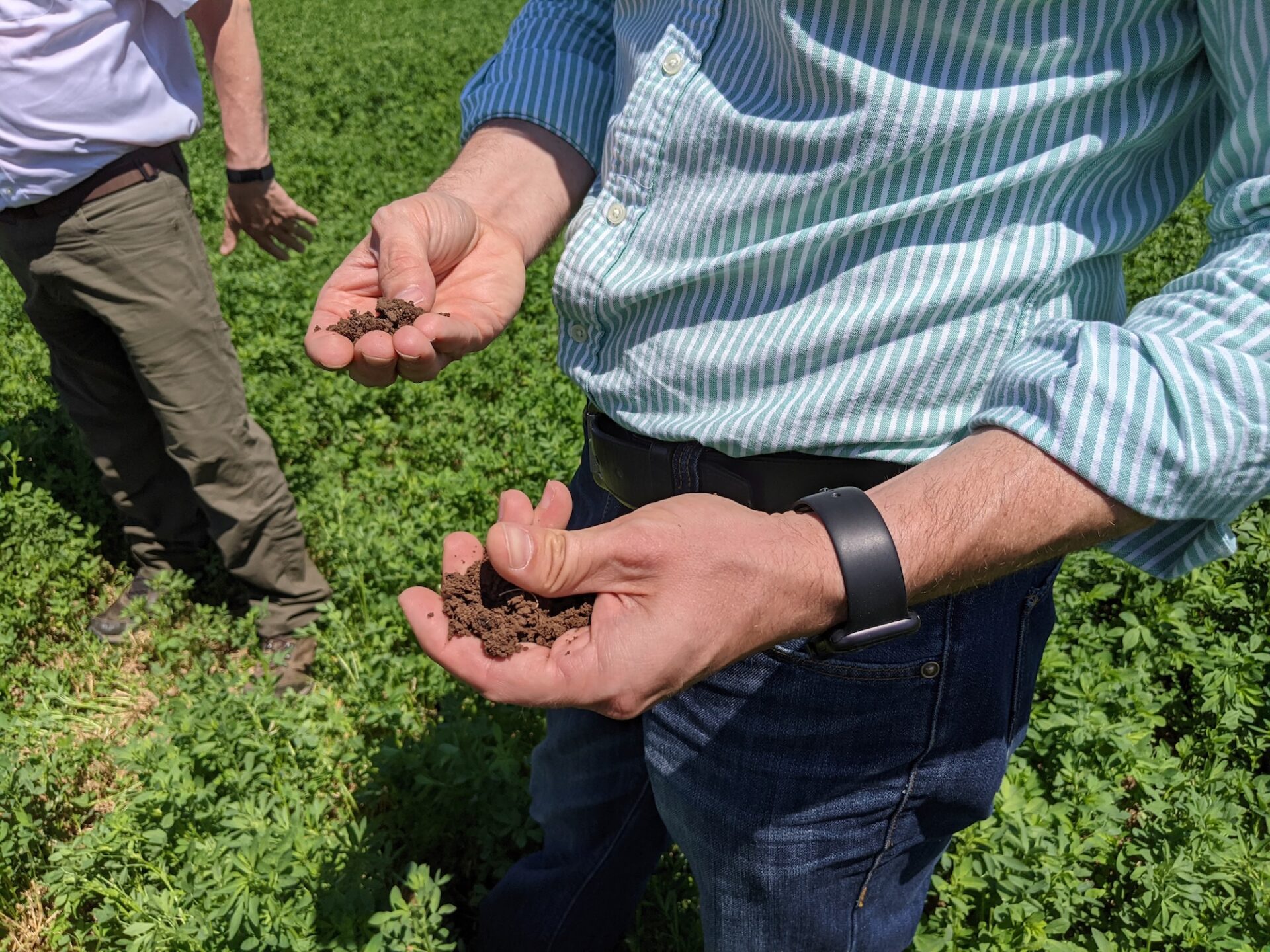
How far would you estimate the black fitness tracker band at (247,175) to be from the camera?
378 centimetres

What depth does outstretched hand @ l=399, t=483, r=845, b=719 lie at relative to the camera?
4.08ft

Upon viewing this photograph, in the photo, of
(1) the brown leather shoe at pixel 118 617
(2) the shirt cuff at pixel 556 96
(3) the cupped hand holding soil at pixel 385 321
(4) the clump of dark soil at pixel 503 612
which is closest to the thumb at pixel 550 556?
(4) the clump of dark soil at pixel 503 612

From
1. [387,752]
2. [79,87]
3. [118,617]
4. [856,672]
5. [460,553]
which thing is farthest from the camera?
[118,617]

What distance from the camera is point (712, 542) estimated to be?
126 centimetres

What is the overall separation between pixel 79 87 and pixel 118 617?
2.13 m

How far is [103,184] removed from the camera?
3400mm

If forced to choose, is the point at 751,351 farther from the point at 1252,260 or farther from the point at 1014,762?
the point at 1014,762

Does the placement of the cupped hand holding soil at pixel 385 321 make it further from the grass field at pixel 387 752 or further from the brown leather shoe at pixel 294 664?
the brown leather shoe at pixel 294 664

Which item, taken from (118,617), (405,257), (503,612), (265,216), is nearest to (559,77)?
(405,257)

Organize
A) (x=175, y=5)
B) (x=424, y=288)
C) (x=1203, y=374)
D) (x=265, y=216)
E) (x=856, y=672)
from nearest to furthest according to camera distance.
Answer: (x=1203, y=374)
(x=856, y=672)
(x=424, y=288)
(x=175, y=5)
(x=265, y=216)

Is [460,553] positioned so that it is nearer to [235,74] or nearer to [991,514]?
[991,514]

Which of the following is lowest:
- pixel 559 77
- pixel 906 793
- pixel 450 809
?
pixel 450 809

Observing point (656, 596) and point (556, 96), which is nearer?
point (656, 596)

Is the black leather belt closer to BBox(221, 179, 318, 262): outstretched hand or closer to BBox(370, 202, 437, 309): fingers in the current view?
BBox(370, 202, 437, 309): fingers
